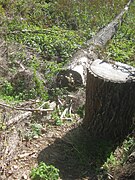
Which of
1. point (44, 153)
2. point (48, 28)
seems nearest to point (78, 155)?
point (44, 153)

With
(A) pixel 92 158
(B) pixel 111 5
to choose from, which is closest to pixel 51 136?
(A) pixel 92 158

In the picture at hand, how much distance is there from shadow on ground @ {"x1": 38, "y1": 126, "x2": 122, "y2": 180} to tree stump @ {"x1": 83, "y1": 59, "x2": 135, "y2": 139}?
148mm

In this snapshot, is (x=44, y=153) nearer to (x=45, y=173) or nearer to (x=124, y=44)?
(x=45, y=173)

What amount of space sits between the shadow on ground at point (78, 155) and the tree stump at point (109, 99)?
148 mm

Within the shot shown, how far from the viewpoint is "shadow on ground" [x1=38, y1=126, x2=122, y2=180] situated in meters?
4.07

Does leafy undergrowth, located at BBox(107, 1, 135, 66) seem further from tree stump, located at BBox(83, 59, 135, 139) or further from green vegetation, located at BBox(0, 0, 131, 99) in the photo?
tree stump, located at BBox(83, 59, 135, 139)

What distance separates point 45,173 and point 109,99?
116 cm

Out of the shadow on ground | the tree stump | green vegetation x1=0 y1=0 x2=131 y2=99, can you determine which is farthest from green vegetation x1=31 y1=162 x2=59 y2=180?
green vegetation x1=0 y1=0 x2=131 y2=99

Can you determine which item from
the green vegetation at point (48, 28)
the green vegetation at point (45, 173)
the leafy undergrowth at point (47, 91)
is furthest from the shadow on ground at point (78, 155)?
the green vegetation at point (48, 28)

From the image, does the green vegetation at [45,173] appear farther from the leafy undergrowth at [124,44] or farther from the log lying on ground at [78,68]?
the leafy undergrowth at [124,44]

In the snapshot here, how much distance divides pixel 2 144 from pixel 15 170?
1.06 ft

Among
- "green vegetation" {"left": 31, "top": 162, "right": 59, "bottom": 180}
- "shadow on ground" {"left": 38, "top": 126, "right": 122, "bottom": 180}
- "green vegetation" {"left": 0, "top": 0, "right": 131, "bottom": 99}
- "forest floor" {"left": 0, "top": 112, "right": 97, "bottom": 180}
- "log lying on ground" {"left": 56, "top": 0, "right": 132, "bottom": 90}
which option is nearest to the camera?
"green vegetation" {"left": 31, "top": 162, "right": 59, "bottom": 180}

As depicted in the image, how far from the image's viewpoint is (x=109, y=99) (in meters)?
4.15

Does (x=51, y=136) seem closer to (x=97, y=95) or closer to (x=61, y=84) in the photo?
(x=97, y=95)
